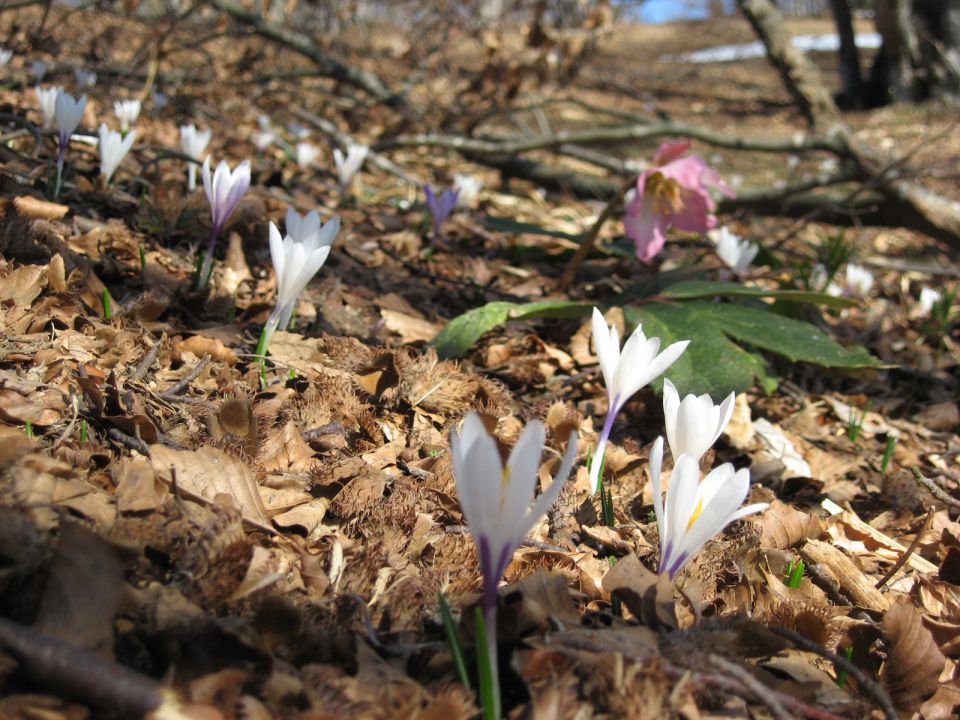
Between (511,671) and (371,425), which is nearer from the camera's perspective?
(511,671)

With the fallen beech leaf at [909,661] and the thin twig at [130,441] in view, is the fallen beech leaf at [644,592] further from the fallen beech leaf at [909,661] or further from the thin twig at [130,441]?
the thin twig at [130,441]

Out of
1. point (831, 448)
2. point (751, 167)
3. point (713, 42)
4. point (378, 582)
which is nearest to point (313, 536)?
point (378, 582)

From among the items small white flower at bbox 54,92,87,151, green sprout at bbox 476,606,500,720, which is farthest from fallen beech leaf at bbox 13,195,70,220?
green sprout at bbox 476,606,500,720

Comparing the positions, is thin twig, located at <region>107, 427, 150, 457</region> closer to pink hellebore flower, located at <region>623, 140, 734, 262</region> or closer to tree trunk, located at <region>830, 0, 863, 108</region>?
pink hellebore flower, located at <region>623, 140, 734, 262</region>

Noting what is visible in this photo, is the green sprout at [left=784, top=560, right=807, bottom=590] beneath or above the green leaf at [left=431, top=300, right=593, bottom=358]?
beneath

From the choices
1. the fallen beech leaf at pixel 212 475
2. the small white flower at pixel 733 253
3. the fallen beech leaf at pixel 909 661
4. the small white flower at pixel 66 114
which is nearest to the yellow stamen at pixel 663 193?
the small white flower at pixel 733 253

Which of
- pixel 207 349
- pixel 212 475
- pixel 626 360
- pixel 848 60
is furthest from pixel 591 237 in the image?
pixel 848 60

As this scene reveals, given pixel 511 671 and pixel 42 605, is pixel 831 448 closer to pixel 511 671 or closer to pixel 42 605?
pixel 511 671
